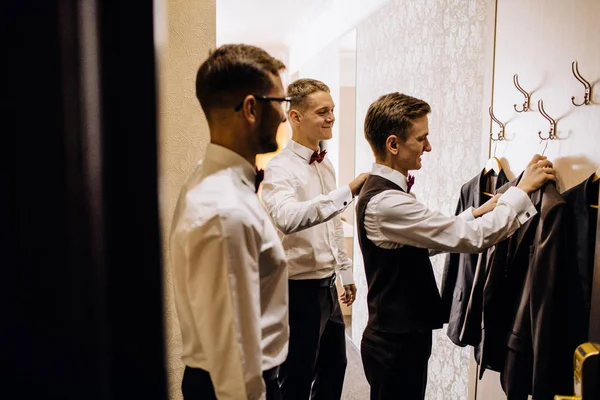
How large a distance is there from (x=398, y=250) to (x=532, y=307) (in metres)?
0.45

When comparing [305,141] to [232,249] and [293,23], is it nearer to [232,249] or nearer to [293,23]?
[232,249]

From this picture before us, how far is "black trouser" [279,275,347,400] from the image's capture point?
1.97m

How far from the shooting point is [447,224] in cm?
148

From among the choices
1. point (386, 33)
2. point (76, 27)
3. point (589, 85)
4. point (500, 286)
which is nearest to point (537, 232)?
A: point (500, 286)

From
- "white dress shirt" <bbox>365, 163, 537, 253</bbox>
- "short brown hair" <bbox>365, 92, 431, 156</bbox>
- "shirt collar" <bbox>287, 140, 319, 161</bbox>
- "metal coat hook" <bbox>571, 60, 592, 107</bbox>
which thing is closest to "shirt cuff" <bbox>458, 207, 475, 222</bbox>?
"white dress shirt" <bbox>365, 163, 537, 253</bbox>

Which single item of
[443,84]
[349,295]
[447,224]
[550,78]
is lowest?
[349,295]

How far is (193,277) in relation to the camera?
974 millimetres

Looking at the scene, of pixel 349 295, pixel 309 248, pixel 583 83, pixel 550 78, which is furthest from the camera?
pixel 349 295

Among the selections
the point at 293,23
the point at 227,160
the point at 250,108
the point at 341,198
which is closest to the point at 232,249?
the point at 227,160

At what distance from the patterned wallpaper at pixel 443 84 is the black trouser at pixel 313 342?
59 centimetres

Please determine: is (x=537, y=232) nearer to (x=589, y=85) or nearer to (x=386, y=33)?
(x=589, y=85)

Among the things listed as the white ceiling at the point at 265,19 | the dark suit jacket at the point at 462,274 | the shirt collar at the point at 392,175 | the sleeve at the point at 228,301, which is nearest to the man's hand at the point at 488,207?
the dark suit jacket at the point at 462,274

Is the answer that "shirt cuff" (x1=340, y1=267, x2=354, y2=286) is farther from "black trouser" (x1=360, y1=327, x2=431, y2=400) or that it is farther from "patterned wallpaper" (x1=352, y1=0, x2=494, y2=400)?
"black trouser" (x1=360, y1=327, x2=431, y2=400)

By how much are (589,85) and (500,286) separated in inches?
25.3
